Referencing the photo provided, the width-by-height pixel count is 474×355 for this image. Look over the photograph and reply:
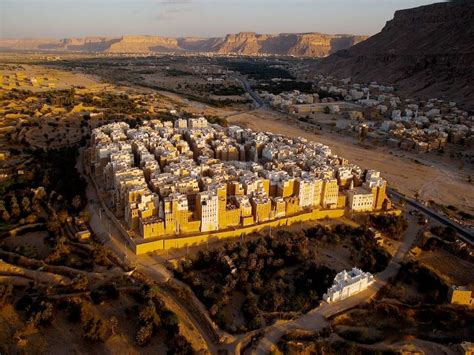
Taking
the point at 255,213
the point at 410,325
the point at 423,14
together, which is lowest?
the point at 410,325

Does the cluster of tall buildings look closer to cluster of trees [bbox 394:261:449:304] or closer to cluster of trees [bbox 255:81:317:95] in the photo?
cluster of trees [bbox 394:261:449:304]

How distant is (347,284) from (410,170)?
17924 millimetres

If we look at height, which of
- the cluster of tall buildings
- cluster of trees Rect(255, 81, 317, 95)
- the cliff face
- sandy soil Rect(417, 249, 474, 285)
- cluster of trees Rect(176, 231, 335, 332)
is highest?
the cliff face

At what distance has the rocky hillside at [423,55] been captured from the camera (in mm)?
60219

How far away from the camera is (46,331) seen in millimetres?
13016

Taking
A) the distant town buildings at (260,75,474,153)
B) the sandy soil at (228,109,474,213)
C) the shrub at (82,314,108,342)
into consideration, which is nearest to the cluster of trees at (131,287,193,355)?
the shrub at (82,314,108,342)

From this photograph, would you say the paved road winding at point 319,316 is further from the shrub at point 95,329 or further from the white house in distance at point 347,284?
the shrub at point 95,329

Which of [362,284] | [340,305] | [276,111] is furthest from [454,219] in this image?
[276,111]

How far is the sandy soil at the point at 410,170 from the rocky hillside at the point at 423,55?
850 inches

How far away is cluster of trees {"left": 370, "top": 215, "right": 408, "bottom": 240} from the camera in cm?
2019

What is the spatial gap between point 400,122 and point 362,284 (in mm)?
31987

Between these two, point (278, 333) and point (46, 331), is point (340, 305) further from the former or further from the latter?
point (46, 331)

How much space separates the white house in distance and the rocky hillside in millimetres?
41994

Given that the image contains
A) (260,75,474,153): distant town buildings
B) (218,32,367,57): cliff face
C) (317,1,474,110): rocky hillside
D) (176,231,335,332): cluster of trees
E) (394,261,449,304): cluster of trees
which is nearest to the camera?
(176,231,335,332): cluster of trees
